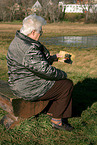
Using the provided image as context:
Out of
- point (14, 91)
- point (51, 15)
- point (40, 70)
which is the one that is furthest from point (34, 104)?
point (51, 15)

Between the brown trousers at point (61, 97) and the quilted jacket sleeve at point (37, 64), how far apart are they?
0.23 meters

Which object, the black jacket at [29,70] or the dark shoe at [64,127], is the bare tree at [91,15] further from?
the black jacket at [29,70]

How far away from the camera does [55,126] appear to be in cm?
341

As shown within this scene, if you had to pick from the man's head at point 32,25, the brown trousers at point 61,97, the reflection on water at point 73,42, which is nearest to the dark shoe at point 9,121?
the brown trousers at point 61,97

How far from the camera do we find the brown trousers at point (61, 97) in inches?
124

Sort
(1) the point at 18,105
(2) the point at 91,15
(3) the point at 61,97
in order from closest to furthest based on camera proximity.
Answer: (1) the point at 18,105
(3) the point at 61,97
(2) the point at 91,15

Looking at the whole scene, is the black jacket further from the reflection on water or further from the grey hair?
the reflection on water

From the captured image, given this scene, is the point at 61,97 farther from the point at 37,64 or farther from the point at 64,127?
the point at 37,64

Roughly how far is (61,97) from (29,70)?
2.28ft

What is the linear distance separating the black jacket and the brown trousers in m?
0.09

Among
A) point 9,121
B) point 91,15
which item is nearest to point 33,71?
point 9,121

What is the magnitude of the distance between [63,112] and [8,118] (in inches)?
37.1

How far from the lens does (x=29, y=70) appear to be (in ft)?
9.81

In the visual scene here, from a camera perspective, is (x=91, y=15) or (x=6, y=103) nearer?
(x=6, y=103)
